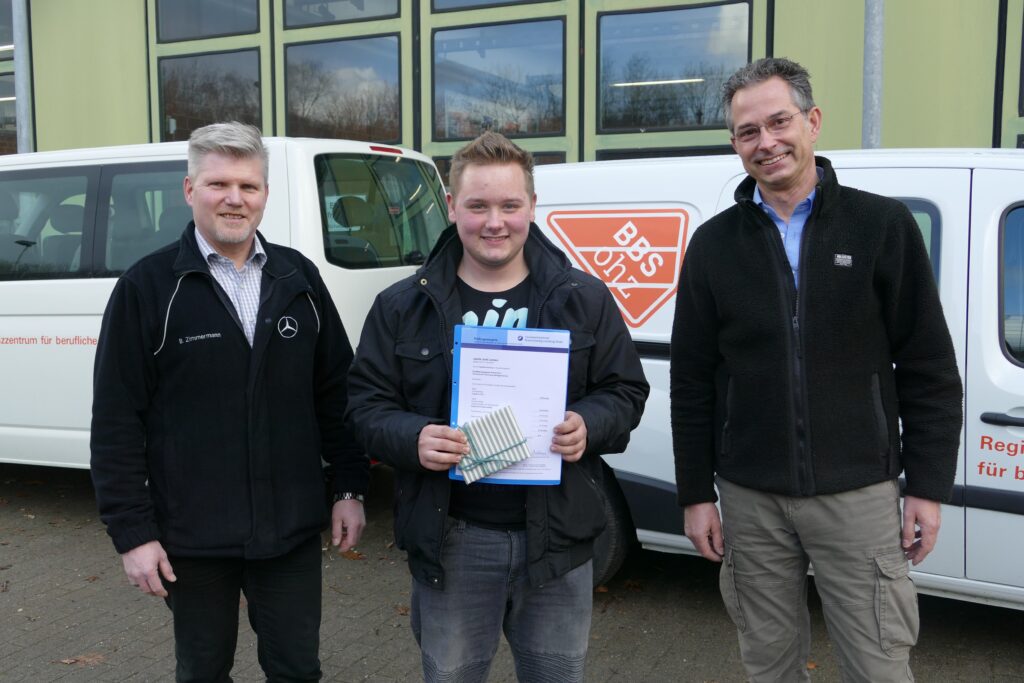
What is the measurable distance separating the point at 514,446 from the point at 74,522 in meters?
4.21

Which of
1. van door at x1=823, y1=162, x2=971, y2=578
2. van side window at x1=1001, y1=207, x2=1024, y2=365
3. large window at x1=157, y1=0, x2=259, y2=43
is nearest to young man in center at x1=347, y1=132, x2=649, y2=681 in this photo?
van door at x1=823, y1=162, x2=971, y2=578

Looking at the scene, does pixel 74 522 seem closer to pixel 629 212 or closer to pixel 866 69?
pixel 629 212

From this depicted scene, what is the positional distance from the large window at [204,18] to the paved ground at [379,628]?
6.70 meters

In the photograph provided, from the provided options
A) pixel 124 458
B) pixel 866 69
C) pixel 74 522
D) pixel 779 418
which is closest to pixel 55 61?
pixel 74 522

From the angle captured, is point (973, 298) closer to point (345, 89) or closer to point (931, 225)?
point (931, 225)

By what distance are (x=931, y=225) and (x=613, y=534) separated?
5.59ft

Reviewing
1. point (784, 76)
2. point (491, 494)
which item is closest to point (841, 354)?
point (784, 76)

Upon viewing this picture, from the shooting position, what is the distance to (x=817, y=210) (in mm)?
2301

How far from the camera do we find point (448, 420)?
7.11ft

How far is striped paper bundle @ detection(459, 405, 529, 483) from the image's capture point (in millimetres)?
2057

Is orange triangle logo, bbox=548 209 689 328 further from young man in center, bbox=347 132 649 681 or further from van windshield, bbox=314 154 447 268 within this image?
young man in center, bbox=347 132 649 681

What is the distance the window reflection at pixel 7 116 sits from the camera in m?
11.2

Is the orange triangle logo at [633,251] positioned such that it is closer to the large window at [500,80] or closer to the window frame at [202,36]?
the large window at [500,80]

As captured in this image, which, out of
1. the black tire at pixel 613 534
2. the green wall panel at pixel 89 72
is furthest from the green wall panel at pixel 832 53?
the green wall panel at pixel 89 72
